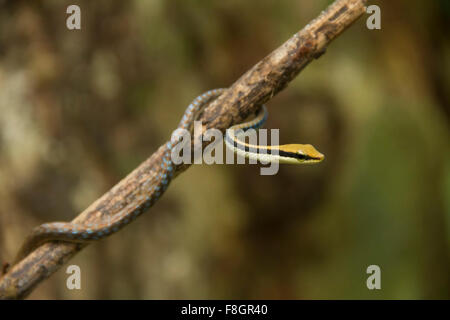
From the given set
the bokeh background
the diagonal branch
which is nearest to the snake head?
the diagonal branch

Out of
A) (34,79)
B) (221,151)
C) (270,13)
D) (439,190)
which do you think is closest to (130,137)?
(34,79)

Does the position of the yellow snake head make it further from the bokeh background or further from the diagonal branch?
the bokeh background

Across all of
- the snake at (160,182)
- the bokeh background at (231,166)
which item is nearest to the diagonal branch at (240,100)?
the snake at (160,182)

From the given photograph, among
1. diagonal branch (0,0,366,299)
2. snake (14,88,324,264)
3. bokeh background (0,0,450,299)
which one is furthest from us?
bokeh background (0,0,450,299)

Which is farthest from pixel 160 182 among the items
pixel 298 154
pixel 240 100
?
pixel 298 154

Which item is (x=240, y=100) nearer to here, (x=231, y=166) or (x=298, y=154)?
(x=298, y=154)

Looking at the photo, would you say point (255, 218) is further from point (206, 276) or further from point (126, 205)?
point (126, 205)
